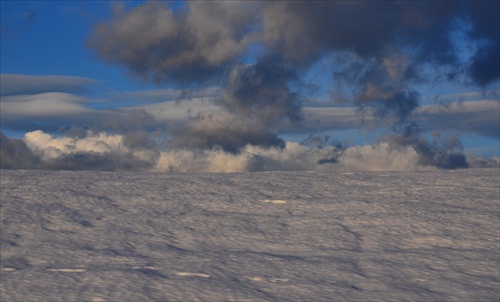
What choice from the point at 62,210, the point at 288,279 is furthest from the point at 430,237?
the point at 62,210

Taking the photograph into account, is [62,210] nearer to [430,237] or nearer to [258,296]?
[258,296]

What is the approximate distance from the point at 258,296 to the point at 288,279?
0.95 feet

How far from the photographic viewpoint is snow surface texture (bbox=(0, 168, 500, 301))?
2906 millimetres

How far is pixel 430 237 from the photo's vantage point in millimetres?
3877

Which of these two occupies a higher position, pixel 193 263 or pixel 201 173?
pixel 201 173

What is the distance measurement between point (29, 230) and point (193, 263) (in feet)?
4.31

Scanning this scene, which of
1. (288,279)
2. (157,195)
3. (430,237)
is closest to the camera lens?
(288,279)

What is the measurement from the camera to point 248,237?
379 centimetres

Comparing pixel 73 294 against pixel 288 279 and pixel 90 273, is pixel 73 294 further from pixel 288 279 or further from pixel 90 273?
pixel 288 279

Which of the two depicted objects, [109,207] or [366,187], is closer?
[109,207]

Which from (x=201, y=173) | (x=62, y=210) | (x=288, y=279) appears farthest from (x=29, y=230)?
(x=201, y=173)

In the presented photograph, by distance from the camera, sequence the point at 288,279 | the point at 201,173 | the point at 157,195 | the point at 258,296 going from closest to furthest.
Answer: the point at 258,296 → the point at 288,279 → the point at 157,195 → the point at 201,173

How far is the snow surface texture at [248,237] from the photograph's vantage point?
291 centimetres

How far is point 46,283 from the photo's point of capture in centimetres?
293
